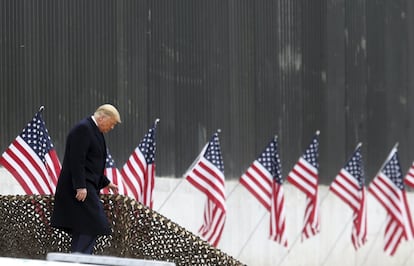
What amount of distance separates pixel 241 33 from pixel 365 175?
4.45 metres

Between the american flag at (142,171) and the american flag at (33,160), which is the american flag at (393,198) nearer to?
the american flag at (142,171)

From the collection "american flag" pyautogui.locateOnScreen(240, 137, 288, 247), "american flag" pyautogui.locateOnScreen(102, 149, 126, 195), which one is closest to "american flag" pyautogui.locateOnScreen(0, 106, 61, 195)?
"american flag" pyautogui.locateOnScreen(102, 149, 126, 195)

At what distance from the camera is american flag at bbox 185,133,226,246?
17.3 meters

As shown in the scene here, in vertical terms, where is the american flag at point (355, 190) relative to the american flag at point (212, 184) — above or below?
above

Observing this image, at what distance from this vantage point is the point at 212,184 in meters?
17.3

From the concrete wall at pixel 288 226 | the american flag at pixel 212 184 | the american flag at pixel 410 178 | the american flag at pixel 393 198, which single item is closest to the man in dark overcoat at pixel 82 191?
the concrete wall at pixel 288 226

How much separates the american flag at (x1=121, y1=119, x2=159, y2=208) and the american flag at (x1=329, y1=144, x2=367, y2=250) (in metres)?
4.71

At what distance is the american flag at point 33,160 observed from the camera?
14.6 meters

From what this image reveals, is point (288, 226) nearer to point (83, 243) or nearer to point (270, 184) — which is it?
point (270, 184)

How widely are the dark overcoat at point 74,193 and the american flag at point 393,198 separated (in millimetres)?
10439

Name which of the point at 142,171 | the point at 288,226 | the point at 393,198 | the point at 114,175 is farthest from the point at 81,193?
the point at 393,198

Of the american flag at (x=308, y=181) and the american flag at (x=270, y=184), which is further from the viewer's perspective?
the american flag at (x=308, y=181)

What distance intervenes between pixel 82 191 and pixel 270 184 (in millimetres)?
7923

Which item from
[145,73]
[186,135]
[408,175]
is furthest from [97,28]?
[408,175]
